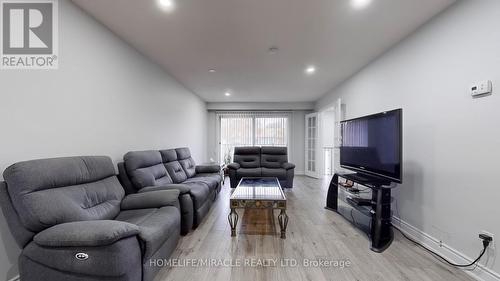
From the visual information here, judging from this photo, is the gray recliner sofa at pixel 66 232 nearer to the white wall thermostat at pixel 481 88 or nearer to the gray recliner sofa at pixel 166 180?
the gray recliner sofa at pixel 166 180

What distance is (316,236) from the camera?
252 centimetres

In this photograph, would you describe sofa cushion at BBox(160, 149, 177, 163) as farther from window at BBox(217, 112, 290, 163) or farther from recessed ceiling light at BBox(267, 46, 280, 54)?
window at BBox(217, 112, 290, 163)


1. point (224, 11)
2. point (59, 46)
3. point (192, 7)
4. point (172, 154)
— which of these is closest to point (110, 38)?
point (59, 46)

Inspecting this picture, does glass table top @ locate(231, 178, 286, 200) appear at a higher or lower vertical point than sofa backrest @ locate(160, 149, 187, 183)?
lower

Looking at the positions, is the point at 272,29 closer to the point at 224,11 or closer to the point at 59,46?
the point at 224,11

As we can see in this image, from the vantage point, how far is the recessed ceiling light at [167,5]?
1.97m

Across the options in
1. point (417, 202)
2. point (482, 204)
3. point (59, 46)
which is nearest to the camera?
point (482, 204)

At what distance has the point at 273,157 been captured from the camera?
520 centimetres

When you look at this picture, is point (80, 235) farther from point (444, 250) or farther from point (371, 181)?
point (444, 250)

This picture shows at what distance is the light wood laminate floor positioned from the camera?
1.79 m

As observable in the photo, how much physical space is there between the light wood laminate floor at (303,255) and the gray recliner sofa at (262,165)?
1.58m

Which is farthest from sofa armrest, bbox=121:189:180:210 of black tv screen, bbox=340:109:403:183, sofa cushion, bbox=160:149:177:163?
black tv screen, bbox=340:109:403:183

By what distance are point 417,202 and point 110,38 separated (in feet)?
13.3

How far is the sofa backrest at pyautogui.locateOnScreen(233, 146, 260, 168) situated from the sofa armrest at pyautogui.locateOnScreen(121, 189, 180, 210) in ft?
9.75
